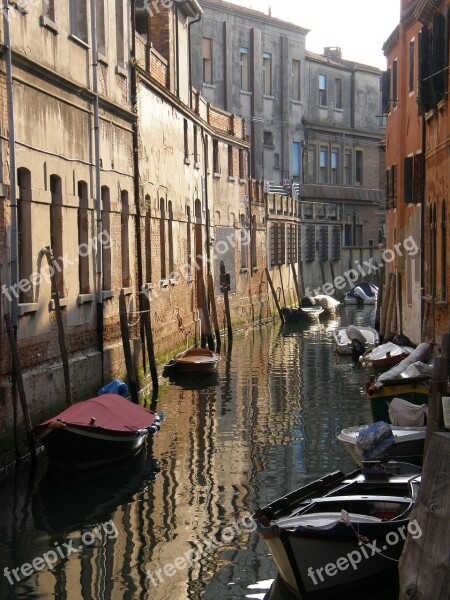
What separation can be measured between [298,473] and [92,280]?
536 cm

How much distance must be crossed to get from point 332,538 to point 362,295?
124 ft

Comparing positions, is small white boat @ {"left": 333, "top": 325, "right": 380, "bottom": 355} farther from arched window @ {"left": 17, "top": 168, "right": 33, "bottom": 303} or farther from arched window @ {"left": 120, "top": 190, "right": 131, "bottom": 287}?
arched window @ {"left": 17, "top": 168, "right": 33, "bottom": 303}

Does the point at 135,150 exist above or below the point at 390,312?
above

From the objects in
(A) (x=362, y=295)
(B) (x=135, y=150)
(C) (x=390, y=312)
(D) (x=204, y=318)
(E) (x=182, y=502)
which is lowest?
(A) (x=362, y=295)

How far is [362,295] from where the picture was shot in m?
45.0

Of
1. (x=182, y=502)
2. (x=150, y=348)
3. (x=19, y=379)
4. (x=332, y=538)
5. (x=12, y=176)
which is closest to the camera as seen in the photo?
(x=332, y=538)

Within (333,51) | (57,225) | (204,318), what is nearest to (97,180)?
(57,225)

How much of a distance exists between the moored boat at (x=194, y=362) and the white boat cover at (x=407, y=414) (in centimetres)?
823

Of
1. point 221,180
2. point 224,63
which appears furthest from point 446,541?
point 224,63

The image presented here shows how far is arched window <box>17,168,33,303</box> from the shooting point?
1323 centimetres

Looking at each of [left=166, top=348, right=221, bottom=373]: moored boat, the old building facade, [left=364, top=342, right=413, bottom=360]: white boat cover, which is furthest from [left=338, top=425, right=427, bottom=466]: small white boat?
[left=166, top=348, right=221, bottom=373]: moored boat

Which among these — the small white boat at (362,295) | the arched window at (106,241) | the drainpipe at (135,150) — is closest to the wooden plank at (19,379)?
the arched window at (106,241)

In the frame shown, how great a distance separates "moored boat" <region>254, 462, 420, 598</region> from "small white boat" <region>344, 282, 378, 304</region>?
120ft

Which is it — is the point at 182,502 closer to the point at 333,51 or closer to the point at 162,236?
the point at 162,236
